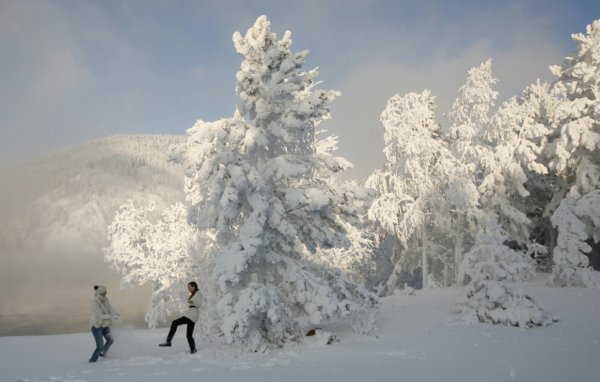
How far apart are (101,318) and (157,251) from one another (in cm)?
1396

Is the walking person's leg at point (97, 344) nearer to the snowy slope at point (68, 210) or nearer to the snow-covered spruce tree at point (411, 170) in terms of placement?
the snow-covered spruce tree at point (411, 170)

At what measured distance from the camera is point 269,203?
13406 millimetres

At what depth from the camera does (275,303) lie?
40.6 ft

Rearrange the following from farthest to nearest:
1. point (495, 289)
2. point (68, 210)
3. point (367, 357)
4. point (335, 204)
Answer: point (68, 210), point (495, 289), point (335, 204), point (367, 357)

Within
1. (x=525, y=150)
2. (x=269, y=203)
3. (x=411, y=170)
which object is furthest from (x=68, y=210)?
(x=269, y=203)

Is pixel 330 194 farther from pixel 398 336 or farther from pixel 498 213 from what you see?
pixel 498 213

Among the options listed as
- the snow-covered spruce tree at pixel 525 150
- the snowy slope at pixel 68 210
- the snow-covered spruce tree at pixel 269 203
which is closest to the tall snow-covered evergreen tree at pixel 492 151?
the snow-covered spruce tree at pixel 525 150

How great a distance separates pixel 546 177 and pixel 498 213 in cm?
689

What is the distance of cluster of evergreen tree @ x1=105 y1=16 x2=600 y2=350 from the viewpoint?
514 inches

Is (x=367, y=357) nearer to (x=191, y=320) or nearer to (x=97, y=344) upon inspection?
(x=191, y=320)

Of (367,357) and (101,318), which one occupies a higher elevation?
(101,318)

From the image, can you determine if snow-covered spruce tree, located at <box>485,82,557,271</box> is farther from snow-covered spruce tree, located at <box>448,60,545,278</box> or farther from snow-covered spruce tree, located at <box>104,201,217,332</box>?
snow-covered spruce tree, located at <box>104,201,217,332</box>

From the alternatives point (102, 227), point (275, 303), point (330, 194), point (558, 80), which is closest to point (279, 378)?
point (275, 303)

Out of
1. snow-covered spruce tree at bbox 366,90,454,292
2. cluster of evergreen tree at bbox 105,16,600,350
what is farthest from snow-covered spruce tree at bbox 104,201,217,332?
snow-covered spruce tree at bbox 366,90,454,292
